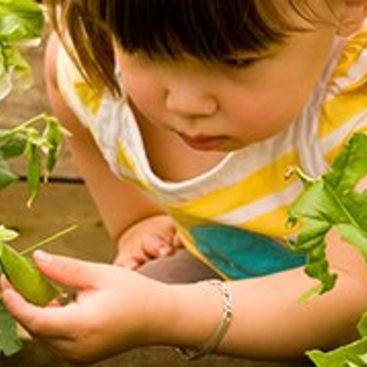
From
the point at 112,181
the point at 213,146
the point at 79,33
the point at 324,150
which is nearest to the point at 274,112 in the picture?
the point at 213,146

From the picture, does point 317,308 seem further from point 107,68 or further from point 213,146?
point 107,68

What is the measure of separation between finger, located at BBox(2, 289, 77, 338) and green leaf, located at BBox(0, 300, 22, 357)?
0.10ft

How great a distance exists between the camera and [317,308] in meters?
1.64

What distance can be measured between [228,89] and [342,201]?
1.76 feet

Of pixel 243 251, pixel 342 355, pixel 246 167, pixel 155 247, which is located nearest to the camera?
pixel 342 355

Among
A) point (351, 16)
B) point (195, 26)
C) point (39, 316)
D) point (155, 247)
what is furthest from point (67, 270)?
point (155, 247)

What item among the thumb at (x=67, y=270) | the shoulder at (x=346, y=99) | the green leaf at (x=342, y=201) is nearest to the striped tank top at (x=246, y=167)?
the shoulder at (x=346, y=99)

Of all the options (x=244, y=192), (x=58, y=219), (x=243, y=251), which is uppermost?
(x=244, y=192)

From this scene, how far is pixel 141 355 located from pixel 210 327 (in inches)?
3.2

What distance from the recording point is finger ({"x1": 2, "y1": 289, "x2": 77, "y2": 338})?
1327mm

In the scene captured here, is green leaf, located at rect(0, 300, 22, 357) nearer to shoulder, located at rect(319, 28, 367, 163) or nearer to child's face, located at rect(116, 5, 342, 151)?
child's face, located at rect(116, 5, 342, 151)

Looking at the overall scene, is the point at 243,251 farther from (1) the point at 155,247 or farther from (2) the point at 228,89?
(2) the point at 228,89

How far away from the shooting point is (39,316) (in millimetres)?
1366

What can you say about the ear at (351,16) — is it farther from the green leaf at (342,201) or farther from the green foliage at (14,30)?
the green leaf at (342,201)
